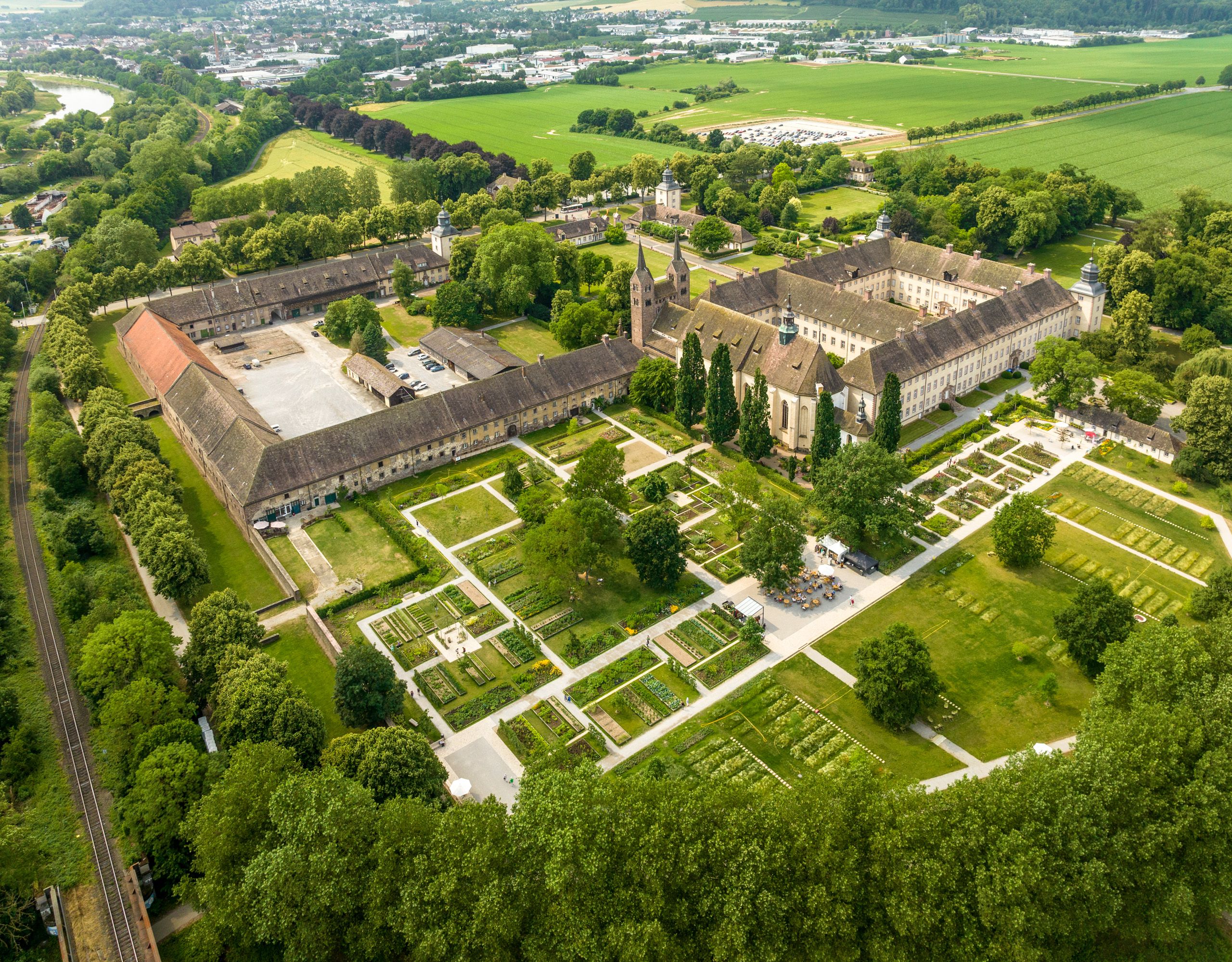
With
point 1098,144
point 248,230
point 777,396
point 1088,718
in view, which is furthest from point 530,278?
point 1098,144

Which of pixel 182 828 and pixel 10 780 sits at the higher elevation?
pixel 182 828

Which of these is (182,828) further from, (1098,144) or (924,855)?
(1098,144)

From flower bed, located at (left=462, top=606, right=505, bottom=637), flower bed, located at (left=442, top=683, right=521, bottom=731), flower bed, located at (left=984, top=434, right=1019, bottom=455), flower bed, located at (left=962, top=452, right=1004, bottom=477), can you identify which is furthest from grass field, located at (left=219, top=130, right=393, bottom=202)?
flower bed, located at (left=442, top=683, right=521, bottom=731)

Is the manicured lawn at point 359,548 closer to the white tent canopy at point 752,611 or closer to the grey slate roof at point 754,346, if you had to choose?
the white tent canopy at point 752,611

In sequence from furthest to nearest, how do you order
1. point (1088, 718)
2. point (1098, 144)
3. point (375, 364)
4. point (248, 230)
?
point (1098, 144) → point (248, 230) → point (375, 364) → point (1088, 718)

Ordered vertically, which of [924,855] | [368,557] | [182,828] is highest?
[924,855]

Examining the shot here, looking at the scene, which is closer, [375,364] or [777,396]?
[777,396]
